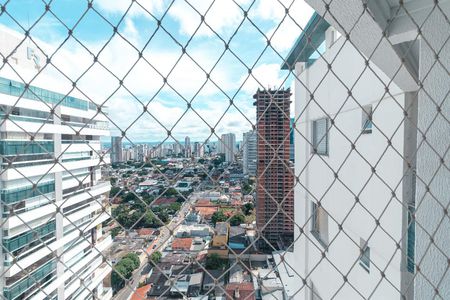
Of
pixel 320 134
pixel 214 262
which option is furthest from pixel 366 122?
pixel 214 262

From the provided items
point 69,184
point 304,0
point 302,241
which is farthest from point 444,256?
point 69,184

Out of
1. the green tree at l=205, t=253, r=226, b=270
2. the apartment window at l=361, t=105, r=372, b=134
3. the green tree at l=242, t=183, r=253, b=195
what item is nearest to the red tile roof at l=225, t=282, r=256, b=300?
the green tree at l=242, t=183, r=253, b=195

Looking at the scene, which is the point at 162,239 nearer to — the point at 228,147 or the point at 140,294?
the point at 140,294

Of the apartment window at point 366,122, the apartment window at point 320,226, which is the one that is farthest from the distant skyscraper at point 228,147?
the apartment window at point 320,226

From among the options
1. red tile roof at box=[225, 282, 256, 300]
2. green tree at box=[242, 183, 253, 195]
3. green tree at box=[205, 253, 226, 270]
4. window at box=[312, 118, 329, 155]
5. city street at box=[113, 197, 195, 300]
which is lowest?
green tree at box=[205, 253, 226, 270]

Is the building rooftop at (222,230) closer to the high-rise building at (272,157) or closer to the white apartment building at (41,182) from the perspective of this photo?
the high-rise building at (272,157)

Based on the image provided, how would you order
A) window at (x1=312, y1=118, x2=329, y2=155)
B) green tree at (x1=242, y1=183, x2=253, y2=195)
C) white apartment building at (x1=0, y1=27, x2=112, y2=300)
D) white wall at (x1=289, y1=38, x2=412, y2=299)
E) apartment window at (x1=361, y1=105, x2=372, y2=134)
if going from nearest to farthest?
green tree at (x1=242, y1=183, x2=253, y2=195)
white wall at (x1=289, y1=38, x2=412, y2=299)
apartment window at (x1=361, y1=105, x2=372, y2=134)
window at (x1=312, y1=118, x2=329, y2=155)
white apartment building at (x1=0, y1=27, x2=112, y2=300)

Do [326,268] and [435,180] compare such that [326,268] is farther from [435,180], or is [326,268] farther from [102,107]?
[102,107]

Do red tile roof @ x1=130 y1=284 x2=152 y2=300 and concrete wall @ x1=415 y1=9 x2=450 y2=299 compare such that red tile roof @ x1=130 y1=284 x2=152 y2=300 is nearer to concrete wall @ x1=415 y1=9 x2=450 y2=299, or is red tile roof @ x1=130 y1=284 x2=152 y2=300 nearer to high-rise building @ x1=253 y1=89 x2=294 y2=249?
high-rise building @ x1=253 y1=89 x2=294 y2=249
